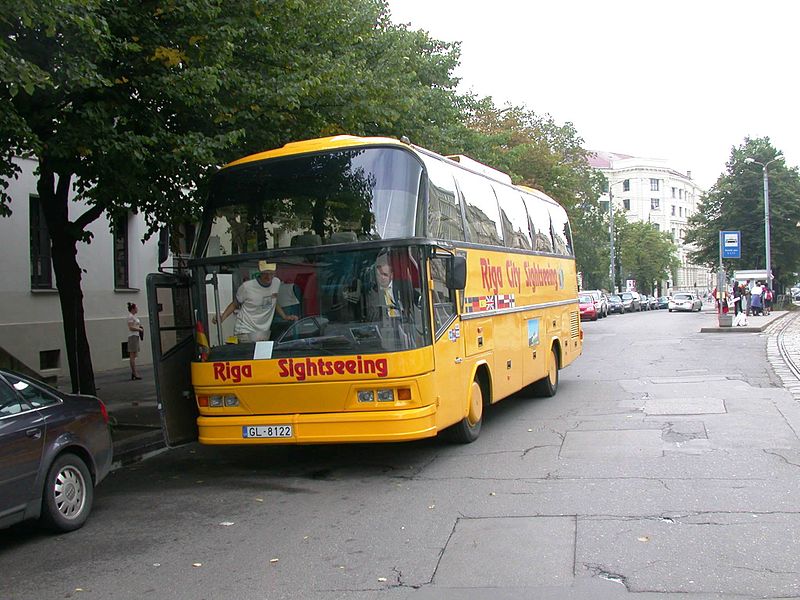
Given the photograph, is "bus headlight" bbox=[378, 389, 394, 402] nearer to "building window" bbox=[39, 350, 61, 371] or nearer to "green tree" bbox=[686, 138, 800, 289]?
"building window" bbox=[39, 350, 61, 371]

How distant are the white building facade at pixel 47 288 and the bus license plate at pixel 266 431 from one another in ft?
27.2

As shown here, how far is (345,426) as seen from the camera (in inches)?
319

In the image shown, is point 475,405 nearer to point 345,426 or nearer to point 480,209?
point 345,426

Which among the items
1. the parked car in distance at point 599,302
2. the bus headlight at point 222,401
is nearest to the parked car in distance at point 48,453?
the bus headlight at point 222,401

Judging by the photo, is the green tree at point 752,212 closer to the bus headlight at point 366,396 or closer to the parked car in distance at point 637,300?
the parked car in distance at point 637,300

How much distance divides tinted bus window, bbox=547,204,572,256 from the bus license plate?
332 inches

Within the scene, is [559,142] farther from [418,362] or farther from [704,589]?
[704,589]

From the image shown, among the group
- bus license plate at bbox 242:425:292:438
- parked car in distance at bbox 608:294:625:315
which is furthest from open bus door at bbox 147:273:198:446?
parked car in distance at bbox 608:294:625:315

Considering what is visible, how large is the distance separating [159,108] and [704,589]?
8630mm

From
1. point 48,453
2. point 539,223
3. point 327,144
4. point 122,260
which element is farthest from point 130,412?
point 122,260

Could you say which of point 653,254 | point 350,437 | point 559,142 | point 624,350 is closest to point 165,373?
point 350,437

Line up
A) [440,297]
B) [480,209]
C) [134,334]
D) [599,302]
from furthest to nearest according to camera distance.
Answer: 1. [599,302]
2. [134,334]
3. [480,209]
4. [440,297]

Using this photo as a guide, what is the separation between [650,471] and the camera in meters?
7.98

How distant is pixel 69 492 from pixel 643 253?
272 feet
